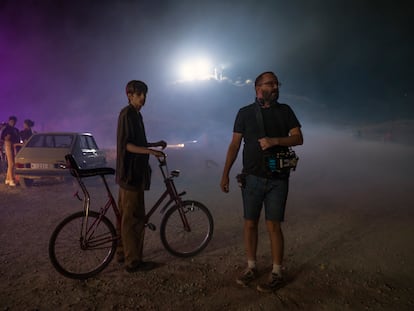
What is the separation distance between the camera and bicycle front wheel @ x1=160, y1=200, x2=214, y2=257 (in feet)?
12.7

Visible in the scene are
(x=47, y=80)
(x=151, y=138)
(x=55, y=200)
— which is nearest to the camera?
(x=55, y=200)

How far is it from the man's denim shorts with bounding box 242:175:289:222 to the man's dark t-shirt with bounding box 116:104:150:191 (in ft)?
4.24

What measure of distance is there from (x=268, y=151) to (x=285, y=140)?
0.70ft

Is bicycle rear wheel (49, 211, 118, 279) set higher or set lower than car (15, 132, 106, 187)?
lower

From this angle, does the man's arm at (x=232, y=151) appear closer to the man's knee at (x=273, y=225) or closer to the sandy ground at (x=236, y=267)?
the man's knee at (x=273, y=225)

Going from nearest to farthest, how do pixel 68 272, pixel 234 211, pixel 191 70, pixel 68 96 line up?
1. pixel 68 272
2. pixel 234 211
3. pixel 68 96
4. pixel 191 70

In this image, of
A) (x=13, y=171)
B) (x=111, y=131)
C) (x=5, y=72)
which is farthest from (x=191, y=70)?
(x=13, y=171)

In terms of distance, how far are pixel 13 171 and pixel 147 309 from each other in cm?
835

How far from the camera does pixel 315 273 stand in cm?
344

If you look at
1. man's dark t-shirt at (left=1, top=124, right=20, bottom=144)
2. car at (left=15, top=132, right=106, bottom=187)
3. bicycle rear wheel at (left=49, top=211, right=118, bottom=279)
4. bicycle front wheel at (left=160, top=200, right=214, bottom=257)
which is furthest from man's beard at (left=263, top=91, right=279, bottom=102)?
man's dark t-shirt at (left=1, top=124, right=20, bottom=144)

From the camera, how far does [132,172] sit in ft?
10.9

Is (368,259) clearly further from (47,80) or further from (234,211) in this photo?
(47,80)

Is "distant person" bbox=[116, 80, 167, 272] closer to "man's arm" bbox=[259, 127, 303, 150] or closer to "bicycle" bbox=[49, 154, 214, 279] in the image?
"bicycle" bbox=[49, 154, 214, 279]

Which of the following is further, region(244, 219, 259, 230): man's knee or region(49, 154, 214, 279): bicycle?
region(49, 154, 214, 279): bicycle
